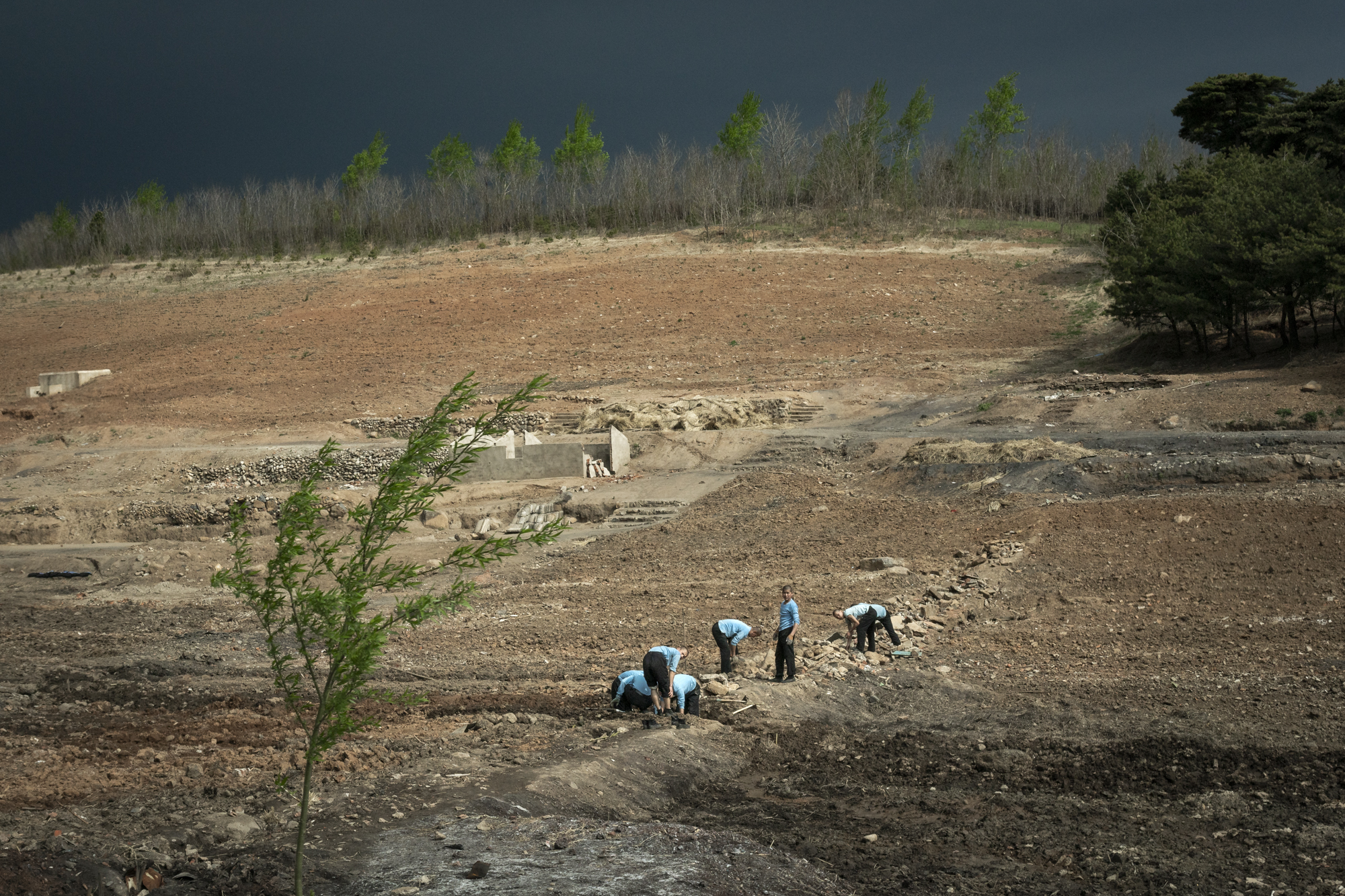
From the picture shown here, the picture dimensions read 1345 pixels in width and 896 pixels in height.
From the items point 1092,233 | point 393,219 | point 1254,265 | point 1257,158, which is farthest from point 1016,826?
point 393,219

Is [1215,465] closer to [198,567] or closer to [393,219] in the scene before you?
[198,567]

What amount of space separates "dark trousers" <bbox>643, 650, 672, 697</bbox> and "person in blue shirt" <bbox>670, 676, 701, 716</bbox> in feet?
0.38

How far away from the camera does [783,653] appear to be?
11.5 m

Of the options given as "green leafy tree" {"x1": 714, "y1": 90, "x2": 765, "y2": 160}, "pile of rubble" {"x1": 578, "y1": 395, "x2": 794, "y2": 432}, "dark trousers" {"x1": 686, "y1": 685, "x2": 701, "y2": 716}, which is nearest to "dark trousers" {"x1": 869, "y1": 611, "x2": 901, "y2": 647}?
"dark trousers" {"x1": 686, "y1": 685, "x2": 701, "y2": 716}

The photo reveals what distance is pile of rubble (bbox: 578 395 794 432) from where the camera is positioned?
2784 centimetres

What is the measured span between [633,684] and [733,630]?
171 cm

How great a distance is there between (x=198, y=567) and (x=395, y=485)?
17.4 m

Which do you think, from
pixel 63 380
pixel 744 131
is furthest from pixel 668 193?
pixel 63 380

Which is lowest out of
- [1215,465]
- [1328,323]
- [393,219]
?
[1215,465]

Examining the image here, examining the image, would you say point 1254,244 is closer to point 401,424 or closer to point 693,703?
point 693,703

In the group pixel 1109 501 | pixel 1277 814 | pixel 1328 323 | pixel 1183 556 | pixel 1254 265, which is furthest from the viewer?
pixel 1328 323

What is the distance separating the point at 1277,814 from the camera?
295 inches

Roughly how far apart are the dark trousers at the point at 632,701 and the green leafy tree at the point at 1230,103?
136ft

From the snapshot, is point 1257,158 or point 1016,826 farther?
point 1257,158
